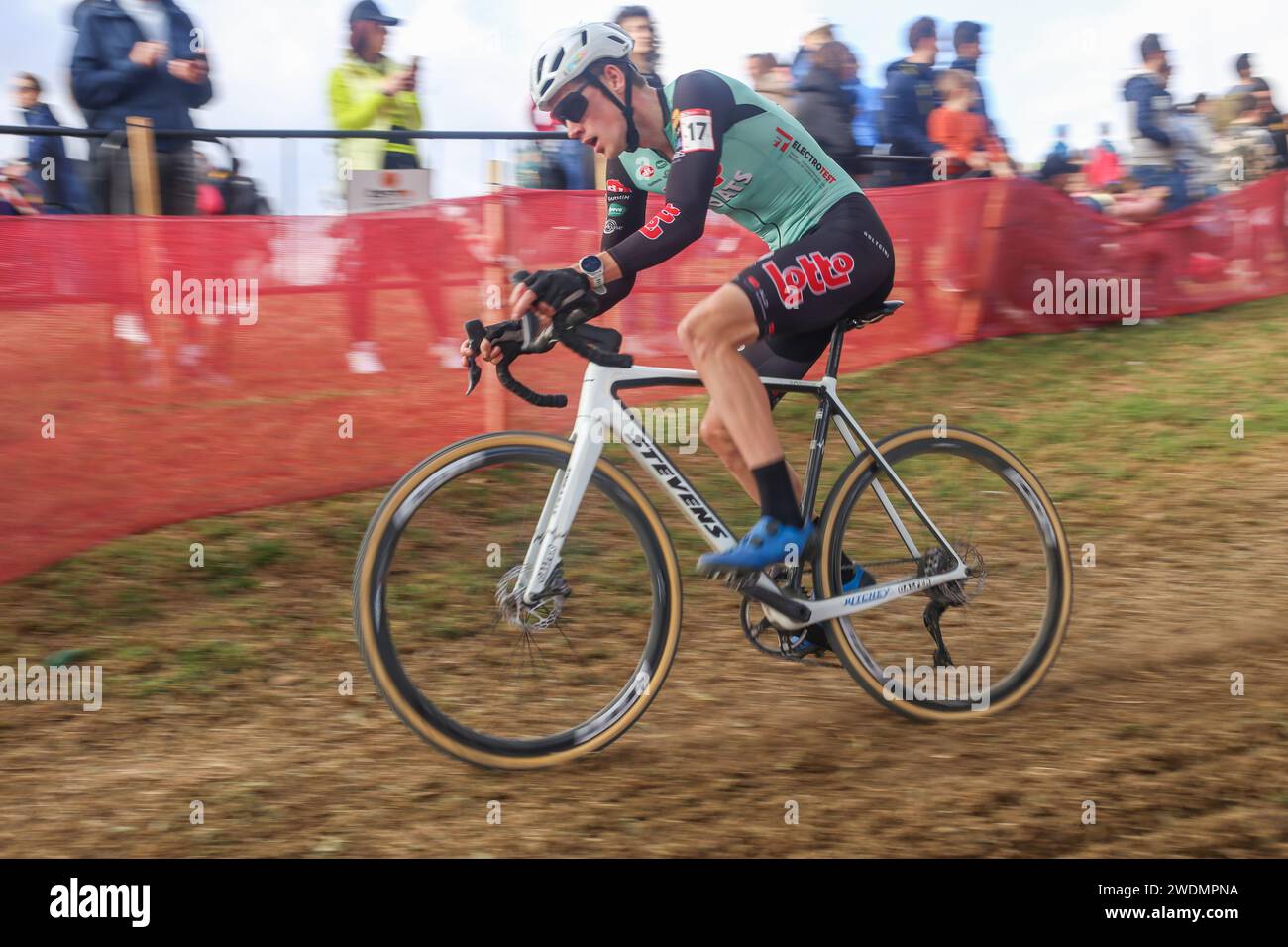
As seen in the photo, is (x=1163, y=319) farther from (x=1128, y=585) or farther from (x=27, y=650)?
(x=27, y=650)

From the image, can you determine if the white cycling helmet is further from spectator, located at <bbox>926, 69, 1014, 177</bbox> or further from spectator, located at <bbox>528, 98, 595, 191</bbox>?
spectator, located at <bbox>926, 69, 1014, 177</bbox>

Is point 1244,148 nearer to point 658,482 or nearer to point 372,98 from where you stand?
point 372,98

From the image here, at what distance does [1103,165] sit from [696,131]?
28.1 ft

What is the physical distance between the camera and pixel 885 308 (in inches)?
157

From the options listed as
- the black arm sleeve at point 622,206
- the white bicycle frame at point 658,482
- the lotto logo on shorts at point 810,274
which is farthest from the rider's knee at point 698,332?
the black arm sleeve at point 622,206

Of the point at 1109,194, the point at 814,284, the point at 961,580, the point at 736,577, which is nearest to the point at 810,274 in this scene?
the point at 814,284

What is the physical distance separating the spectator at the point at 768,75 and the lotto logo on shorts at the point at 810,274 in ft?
18.8

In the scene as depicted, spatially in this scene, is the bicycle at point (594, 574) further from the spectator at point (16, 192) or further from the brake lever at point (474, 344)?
the spectator at point (16, 192)

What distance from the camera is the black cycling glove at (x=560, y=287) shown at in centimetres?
347

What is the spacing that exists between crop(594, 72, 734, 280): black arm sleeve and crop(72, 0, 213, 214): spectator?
4681 millimetres

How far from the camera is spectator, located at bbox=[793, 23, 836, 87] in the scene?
8.75 meters

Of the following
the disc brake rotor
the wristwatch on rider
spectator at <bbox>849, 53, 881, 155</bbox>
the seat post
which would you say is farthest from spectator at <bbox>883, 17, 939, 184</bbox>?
the disc brake rotor

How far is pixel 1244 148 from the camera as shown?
39.1 ft

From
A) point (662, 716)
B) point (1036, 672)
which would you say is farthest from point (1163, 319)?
point (662, 716)
